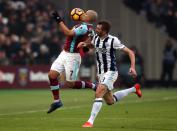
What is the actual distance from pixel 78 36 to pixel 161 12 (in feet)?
59.5

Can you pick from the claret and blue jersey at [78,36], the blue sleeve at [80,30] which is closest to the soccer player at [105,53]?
Answer: the claret and blue jersey at [78,36]

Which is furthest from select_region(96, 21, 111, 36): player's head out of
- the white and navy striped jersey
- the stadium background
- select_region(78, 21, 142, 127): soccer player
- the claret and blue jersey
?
the stadium background

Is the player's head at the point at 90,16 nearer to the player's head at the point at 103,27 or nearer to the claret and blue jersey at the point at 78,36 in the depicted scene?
the claret and blue jersey at the point at 78,36

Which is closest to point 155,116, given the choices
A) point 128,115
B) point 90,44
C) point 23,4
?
point 128,115

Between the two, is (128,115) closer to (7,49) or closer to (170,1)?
(7,49)

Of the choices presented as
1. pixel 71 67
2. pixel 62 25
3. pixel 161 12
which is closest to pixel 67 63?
pixel 71 67

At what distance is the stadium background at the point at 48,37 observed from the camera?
3008 centimetres

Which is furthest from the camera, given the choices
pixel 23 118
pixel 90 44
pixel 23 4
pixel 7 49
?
pixel 23 4

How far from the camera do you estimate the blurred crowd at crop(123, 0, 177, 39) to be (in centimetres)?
3322

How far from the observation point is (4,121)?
14.7 meters

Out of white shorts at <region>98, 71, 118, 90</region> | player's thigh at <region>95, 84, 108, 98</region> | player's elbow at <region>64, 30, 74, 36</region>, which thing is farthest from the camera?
player's elbow at <region>64, 30, 74, 36</region>

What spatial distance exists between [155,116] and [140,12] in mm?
18436

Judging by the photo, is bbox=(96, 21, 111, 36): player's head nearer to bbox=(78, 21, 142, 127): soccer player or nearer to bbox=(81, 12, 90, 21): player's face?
bbox=(78, 21, 142, 127): soccer player

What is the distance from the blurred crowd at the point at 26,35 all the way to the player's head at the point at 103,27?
1609 cm
